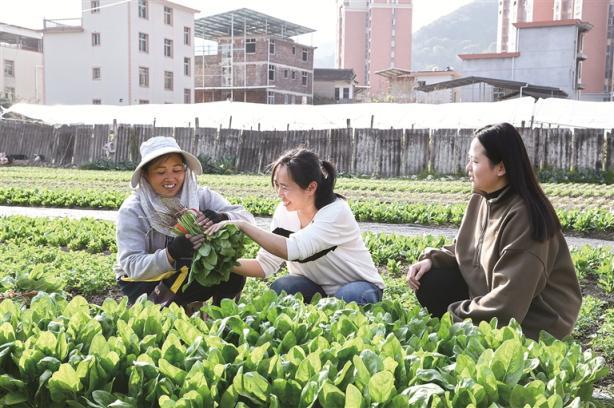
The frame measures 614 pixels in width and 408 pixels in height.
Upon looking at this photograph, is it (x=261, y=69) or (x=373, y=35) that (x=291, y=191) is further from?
(x=373, y=35)

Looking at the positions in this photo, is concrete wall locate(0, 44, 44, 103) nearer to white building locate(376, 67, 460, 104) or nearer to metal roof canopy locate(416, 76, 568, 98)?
white building locate(376, 67, 460, 104)

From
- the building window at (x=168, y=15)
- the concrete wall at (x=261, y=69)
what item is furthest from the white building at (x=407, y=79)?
the building window at (x=168, y=15)

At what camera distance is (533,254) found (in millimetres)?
3381

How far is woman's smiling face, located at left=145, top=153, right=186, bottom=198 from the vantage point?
4.38 meters

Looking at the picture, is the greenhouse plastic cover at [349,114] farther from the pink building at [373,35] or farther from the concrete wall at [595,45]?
the pink building at [373,35]

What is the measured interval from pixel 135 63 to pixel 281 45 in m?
12.8

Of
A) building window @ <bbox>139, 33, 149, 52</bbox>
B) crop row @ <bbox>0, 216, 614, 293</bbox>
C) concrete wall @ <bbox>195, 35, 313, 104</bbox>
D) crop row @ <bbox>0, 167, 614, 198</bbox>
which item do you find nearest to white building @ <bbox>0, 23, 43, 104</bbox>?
building window @ <bbox>139, 33, 149, 52</bbox>

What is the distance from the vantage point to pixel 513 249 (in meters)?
3.40

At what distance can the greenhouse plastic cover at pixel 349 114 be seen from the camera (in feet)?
74.1

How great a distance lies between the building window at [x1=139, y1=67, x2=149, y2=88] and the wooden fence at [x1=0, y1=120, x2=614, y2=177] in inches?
844

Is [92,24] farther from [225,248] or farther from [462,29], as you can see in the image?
[462,29]

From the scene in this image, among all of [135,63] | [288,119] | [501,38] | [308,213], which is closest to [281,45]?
[135,63]

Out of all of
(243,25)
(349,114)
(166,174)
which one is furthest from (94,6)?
(166,174)

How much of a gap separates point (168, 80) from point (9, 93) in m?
12.6
